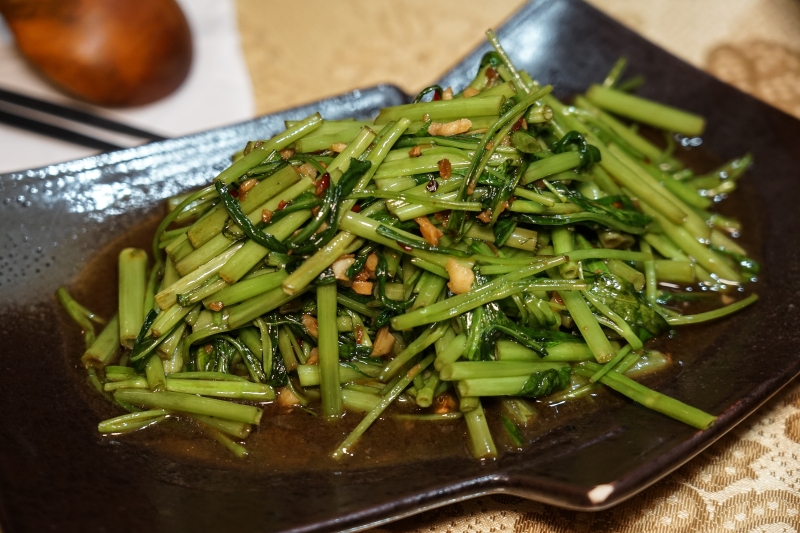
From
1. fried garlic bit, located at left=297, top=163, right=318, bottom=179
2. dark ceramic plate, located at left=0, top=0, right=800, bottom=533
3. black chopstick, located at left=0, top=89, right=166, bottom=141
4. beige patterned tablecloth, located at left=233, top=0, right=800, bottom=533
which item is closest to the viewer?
dark ceramic plate, located at left=0, top=0, right=800, bottom=533

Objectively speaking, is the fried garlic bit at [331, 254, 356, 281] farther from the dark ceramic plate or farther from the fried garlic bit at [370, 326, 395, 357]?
the dark ceramic plate

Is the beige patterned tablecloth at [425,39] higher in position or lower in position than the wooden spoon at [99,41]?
lower

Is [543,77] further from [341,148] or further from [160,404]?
[160,404]

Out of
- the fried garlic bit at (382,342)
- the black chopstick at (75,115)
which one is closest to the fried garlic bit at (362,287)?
the fried garlic bit at (382,342)

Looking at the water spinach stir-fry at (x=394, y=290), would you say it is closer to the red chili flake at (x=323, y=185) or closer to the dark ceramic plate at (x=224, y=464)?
the red chili flake at (x=323, y=185)

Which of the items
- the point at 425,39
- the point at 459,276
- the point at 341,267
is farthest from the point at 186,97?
the point at 459,276

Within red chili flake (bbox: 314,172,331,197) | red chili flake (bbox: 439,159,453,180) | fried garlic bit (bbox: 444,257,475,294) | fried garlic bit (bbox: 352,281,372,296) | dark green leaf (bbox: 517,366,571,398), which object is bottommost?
dark green leaf (bbox: 517,366,571,398)

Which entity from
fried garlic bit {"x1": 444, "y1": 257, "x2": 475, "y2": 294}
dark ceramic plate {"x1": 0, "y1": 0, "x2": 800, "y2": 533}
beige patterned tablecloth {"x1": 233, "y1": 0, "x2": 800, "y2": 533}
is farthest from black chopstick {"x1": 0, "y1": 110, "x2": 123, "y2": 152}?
fried garlic bit {"x1": 444, "y1": 257, "x2": 475, "y2": 294}
